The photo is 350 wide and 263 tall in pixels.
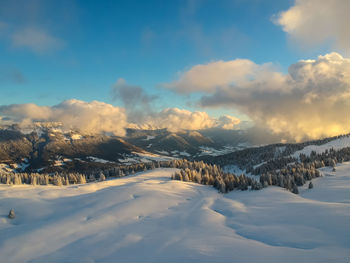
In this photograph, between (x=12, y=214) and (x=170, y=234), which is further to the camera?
(x=12, y=214)

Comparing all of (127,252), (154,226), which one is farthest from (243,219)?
(127,252)

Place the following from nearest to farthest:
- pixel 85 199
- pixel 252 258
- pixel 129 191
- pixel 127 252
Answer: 1. pixel 252 258
2. pixel 127 252
3. pixel 85 199
4. pixel 129 191

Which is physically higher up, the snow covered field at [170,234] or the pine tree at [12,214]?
the pine tree at [12,214]

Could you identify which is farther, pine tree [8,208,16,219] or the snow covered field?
pine tree [8,208,16,219]

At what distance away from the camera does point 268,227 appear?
Result: 973 inches

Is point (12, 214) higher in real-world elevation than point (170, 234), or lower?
higher

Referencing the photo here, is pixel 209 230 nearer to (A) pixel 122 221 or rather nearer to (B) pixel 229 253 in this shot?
(B) pixel 229 253

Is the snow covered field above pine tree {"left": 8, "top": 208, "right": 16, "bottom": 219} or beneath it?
beneath

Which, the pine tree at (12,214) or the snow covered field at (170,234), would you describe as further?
the pine tree at (12,214)

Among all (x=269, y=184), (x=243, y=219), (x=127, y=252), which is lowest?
(x=269, y=184)

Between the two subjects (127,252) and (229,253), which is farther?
(127,252)

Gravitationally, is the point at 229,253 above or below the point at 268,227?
above

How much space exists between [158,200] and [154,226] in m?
15.4

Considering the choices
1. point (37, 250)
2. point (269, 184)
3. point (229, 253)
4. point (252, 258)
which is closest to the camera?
→ point (252, 258)
